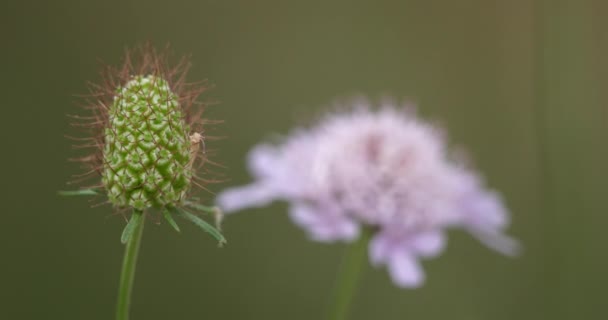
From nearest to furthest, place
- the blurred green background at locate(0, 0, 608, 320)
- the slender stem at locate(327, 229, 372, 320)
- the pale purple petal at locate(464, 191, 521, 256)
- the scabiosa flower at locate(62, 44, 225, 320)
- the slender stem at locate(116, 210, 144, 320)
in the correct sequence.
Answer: the slender stem at locate(116, 210, 144, 320) < the scabiosa flower at locate(62, 44, 225, 320) < the slender stem at locate(327, 229, 372, 320) < the blurred green background at locate(0, 0, 608, 320) < the pale purple petal at locate(464, 191, 521, 256)

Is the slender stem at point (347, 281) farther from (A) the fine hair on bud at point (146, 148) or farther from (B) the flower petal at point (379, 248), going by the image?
(A) the fine hair on bud at point (146, 148)

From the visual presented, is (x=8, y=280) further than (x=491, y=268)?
No

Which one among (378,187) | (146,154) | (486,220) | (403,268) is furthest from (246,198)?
(146,154)

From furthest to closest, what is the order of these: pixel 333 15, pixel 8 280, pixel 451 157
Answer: pixel 333 15 → pixel 8 280 → pixel 451 157

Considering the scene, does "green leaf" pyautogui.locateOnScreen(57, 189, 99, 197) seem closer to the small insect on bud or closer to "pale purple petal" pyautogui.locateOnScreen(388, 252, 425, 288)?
the small insect on bud

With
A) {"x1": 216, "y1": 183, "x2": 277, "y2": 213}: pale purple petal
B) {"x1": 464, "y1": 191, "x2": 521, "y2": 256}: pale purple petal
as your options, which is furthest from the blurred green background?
{"x1": 216, "y1": 183, "x2": 277, "y2": 213}: pale purple petal

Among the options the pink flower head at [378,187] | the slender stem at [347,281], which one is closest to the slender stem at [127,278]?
the slender stem at [347,281]

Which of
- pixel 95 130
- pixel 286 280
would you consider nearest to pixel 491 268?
pixel 286 280

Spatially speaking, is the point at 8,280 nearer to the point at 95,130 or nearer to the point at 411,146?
the point at 411,146
